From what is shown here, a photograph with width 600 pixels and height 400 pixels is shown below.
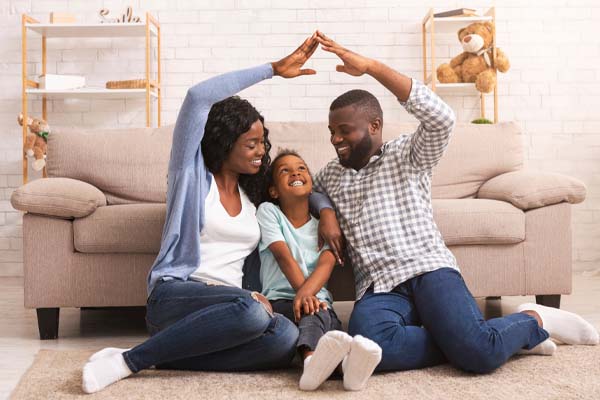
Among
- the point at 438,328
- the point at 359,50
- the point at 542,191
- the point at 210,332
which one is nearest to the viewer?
the point at 210,332

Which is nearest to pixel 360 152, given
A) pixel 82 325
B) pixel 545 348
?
pixel 545 348

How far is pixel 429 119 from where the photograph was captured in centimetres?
201

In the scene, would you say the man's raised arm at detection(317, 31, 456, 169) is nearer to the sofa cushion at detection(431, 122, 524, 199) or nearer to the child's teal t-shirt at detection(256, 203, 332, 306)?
the child's teal t-shirt at detection(256, 203, 332, 306)

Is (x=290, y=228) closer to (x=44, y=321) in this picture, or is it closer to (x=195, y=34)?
(x=44, y=321)

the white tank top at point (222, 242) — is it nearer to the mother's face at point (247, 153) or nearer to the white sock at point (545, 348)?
the mother's face at point (247, 153)

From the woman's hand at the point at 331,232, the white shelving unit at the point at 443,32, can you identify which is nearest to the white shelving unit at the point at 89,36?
the white shelving unit at the point at 443,32

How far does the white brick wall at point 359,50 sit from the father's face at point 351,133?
2.28 meters

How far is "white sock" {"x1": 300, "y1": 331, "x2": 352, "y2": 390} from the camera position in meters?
1.69

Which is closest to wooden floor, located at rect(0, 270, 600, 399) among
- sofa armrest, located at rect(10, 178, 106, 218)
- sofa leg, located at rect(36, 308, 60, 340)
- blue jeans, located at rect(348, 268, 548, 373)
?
sofa leg, located at rect(36, 308, 60, 340)

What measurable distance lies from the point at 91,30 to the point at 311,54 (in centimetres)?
255

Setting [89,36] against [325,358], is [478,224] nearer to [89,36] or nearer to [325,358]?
[325,358]

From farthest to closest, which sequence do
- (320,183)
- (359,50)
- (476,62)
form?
(359,50) < (476,62) < (320,183)

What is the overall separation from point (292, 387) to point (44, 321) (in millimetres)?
1114

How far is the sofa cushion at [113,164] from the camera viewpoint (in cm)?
303
